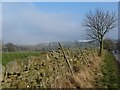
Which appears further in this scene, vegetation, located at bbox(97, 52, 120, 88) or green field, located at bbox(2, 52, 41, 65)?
green field, located at bbox(2, 52, 41, 65)

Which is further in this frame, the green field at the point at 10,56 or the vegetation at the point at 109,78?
the green field at the point at 10,56

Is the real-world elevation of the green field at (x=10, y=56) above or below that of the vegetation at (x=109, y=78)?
above

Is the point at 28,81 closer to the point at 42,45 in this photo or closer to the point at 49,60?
the point at 49,60

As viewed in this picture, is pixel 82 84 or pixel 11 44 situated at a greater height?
pixel 11 44

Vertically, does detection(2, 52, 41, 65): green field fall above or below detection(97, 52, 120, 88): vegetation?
above

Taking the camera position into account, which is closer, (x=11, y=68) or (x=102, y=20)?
(x=11, y=68)

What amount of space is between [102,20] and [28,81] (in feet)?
131

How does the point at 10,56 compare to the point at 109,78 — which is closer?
the point at 109,78

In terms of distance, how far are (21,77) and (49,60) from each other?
3364mm

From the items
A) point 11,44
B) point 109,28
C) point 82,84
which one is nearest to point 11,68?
point 82,84

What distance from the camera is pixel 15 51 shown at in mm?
15242

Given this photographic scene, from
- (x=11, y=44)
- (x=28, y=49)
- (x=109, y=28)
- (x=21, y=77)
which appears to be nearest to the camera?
(x=21, y=77)

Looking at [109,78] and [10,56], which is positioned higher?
[10,56]

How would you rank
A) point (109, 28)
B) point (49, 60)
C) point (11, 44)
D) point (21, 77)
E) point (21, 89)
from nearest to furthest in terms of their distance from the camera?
point (21, 89), point (21, 77), point (49, 60), point (11, 44), point (109, 28)
